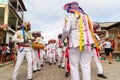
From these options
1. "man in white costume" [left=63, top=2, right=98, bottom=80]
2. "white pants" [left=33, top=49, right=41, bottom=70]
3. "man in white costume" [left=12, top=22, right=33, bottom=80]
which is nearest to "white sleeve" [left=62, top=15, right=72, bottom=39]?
"man in white costume" [left=63, top=2, right=98, bottom=80]

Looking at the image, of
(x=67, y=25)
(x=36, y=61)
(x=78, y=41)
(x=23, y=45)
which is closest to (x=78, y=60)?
(x=78, y=41)

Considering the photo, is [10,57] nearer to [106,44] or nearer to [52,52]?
[52,52]

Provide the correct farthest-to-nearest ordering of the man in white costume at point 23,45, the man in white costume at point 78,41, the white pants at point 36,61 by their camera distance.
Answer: the white pants at point 36,61 < the man in white costume at point 23,45 < the man in white costume at point 78,41

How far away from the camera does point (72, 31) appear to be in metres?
5.42

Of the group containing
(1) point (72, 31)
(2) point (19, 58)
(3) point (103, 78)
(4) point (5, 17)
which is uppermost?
(4) point (5, 17)

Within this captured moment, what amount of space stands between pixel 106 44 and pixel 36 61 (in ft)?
24.2

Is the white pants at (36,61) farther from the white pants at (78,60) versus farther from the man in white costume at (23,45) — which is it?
the white pants at (78,60)

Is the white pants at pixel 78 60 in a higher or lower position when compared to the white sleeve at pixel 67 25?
lower

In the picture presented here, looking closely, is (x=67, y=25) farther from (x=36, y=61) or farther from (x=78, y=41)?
(x=36, y=61)

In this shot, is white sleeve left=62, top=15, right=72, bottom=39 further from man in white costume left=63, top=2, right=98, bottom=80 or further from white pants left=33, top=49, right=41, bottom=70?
white pants left=33, top=49, right=41, bottom=70

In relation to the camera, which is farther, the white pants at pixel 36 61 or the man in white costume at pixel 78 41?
the white pants at pixel 36 61

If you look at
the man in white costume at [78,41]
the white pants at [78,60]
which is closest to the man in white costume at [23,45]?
the man in white costume at [78,41]

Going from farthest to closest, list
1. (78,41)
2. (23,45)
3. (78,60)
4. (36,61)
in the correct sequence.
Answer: (36,61), (23,45), (78,60), (78,41)

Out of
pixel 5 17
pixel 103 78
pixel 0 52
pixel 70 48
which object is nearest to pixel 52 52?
pixel 0 52
